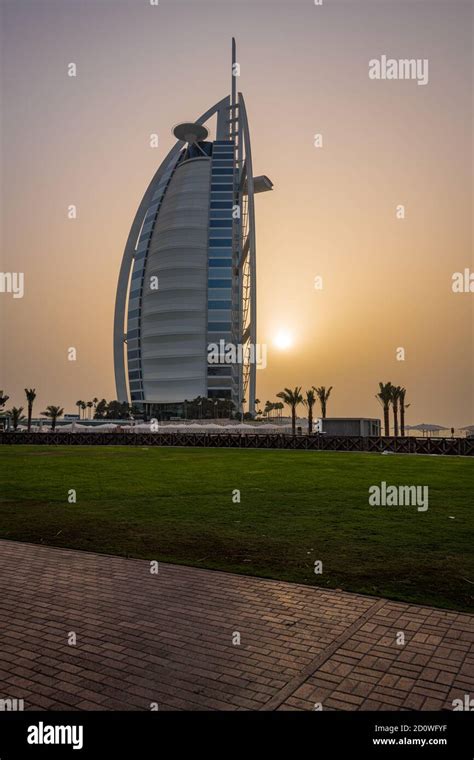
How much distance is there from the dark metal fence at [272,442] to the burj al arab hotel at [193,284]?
3276 inches

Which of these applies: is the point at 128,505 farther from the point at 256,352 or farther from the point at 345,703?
the point at 256,352

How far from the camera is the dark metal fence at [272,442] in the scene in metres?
42.2

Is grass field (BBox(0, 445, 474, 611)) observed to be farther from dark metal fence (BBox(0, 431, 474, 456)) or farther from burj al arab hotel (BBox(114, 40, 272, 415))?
burj al arab hotel (BBox(114, 40, 272, 415))

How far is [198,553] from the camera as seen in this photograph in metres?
10.7

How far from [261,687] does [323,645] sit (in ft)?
4.14

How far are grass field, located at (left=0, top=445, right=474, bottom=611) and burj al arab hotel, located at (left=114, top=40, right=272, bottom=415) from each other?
118052 millimetres

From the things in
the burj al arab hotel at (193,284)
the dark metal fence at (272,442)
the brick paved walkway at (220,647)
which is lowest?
the dark metal fence at (272,442)

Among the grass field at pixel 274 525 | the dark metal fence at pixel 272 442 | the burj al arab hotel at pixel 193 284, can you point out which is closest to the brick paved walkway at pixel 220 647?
the grass field at pixel 274 525

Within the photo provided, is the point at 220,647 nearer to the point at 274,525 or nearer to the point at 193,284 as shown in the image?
the point at 274,525

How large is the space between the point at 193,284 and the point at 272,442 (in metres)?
105

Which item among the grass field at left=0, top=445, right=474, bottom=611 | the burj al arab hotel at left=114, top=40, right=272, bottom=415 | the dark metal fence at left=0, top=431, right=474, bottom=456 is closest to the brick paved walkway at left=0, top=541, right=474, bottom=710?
the grass field at left=0, top=445, right=474, bottom=611

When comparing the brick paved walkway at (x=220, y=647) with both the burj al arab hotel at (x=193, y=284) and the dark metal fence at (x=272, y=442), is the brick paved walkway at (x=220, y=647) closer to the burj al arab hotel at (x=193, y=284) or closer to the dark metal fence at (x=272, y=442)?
the dark metal fence at (x=272, y=442)

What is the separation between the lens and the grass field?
9297 mm
